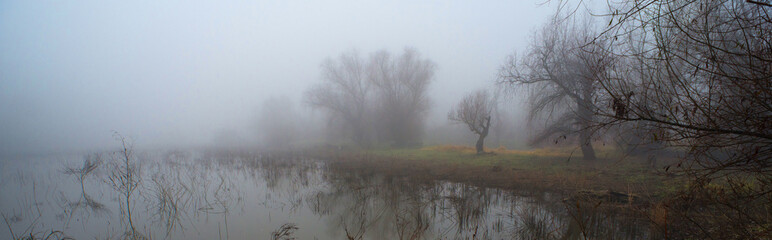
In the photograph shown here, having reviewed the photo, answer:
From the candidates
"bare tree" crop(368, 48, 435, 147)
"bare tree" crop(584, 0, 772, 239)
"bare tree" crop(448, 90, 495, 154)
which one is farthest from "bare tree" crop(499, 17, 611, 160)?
"bare tree" crop(368, 48, 435, 147)

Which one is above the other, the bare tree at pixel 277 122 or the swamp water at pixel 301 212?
the bare tree at pixel 277 122

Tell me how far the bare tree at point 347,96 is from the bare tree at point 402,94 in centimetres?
139

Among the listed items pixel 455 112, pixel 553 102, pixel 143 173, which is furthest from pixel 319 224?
pixel 455 112

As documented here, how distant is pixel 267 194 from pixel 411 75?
2414 centimetres

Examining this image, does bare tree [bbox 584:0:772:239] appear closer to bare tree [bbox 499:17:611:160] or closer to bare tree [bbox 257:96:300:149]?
bare tree [bbox 499:17:611:160]

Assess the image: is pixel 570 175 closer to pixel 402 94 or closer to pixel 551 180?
pixel 551 180

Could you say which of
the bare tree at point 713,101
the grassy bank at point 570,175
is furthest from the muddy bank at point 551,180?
the bare tree at point 713,101

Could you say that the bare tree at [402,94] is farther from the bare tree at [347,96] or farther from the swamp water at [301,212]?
the swamp water at [301,212]

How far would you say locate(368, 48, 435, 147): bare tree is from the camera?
2933 cm

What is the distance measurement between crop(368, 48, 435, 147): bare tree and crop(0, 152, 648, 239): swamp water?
1996 cm

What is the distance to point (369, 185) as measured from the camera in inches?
343

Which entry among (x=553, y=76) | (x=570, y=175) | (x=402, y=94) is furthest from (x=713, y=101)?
(x=402, y=94)

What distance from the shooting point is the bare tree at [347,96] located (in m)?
30.5

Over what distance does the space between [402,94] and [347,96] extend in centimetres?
565
